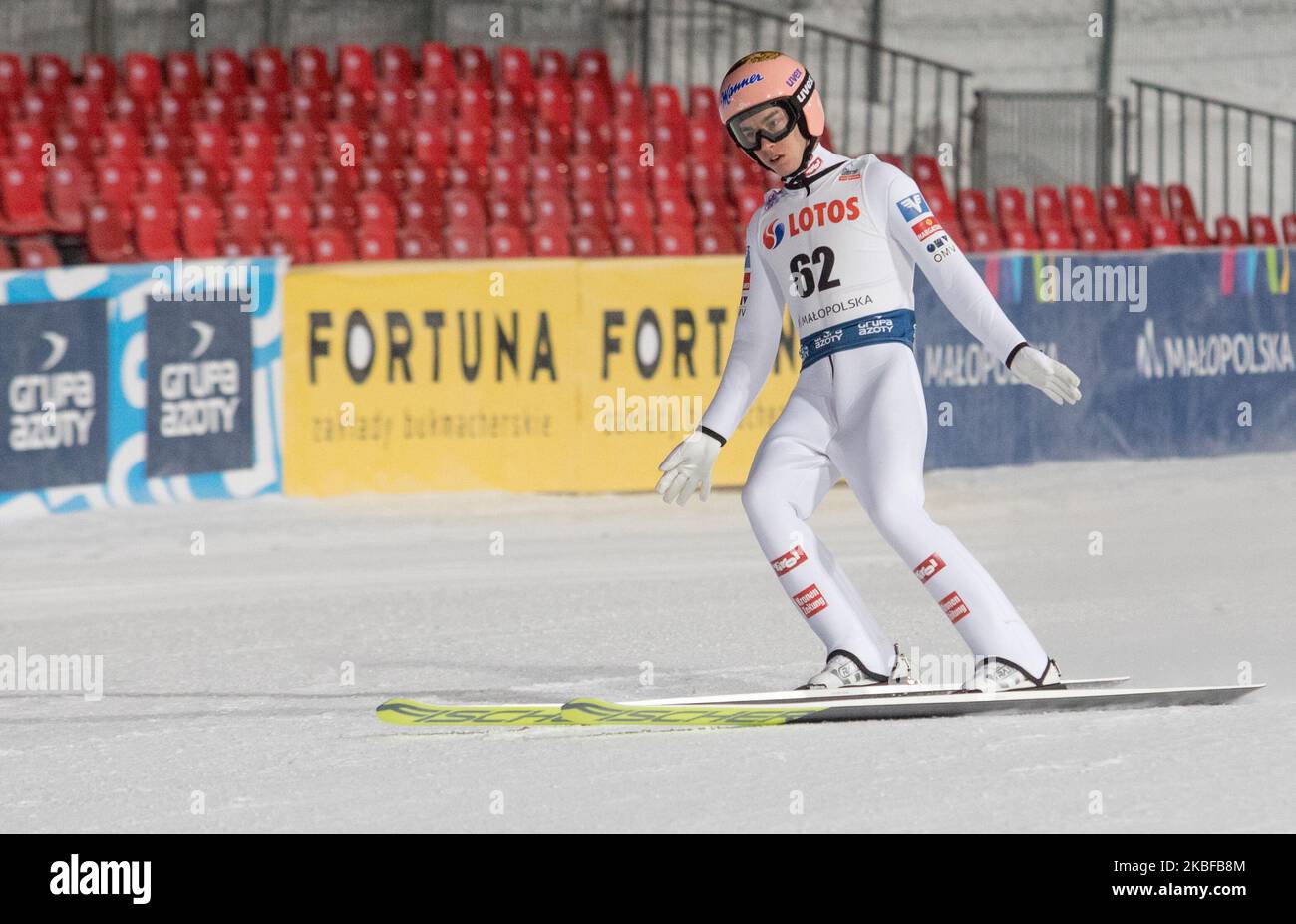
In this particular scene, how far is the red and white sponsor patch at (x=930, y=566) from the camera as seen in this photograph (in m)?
5.96

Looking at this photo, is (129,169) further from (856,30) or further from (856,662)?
(856,662)

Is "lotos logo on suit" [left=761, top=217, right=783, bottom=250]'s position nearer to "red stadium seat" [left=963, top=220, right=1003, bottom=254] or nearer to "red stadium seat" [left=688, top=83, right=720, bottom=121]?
"red stadium seat" [left=963, top=220, right=1003, bottom=254]

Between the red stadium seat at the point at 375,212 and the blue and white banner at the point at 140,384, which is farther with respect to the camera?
the red stadium seat at the point at 375,212

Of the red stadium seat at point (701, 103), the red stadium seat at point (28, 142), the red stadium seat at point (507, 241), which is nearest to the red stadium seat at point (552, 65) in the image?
the red stadium seat at point (701, 103)

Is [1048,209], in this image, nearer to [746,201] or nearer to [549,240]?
[746,201]

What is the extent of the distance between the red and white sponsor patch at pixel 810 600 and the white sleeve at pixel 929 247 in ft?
3.16

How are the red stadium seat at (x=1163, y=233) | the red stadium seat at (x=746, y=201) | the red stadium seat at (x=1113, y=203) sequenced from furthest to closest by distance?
1. the red stadium seat at (x=1113, y=203)
2. the red stadium seat at (x=1163, y=233)
3. the red stadium seat at (x=746, y=201)

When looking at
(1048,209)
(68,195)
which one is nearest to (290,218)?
(68,195)

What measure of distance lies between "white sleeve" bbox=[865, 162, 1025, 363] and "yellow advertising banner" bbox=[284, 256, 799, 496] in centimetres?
645

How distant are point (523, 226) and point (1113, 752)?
10056mm

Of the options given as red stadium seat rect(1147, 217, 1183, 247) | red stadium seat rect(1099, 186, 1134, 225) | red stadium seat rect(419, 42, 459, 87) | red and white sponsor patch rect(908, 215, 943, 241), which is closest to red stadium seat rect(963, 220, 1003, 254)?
red stadium seat rect(1099, 186, 1134, 225)

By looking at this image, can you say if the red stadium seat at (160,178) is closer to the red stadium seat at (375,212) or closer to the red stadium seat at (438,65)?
the red stadium seat at (375,212)

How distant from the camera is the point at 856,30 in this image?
64.6 feet
